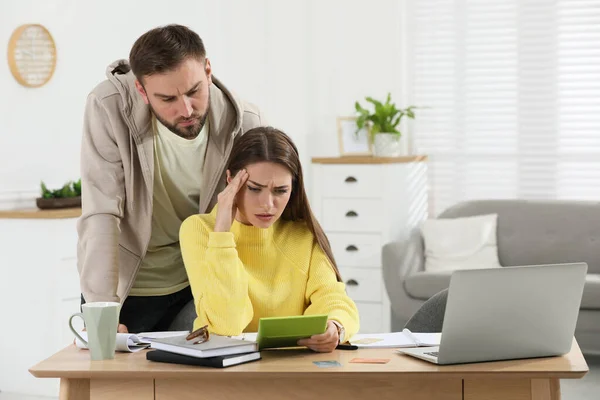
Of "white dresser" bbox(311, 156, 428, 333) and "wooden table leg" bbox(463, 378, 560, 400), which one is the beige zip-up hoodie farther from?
"white dresser" bbox(311, 156, 428, 333)

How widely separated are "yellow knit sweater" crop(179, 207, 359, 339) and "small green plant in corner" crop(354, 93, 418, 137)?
323cm

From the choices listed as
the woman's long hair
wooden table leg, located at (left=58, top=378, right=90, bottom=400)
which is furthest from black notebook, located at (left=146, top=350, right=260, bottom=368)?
the woman's long hair

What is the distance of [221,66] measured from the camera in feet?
17.5

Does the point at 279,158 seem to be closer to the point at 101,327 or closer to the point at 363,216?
the point at 101,327

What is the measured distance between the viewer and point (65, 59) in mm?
4617

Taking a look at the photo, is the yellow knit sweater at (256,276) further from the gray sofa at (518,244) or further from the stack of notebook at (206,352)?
the gray sofa at (518,244)

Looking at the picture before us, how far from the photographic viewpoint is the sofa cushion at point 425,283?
4.82m

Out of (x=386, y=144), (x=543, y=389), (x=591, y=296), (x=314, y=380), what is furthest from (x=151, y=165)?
(x=386, y=144)

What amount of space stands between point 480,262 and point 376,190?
0.74 metres

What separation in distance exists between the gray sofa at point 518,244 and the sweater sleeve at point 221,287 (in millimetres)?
2748

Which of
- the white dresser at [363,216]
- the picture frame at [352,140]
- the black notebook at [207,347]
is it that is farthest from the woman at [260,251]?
the picture frame at [352,140]

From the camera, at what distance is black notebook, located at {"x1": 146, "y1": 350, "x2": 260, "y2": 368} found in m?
1.87

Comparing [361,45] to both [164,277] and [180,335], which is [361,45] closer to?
[164,277]

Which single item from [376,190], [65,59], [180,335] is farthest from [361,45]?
[180,335]
